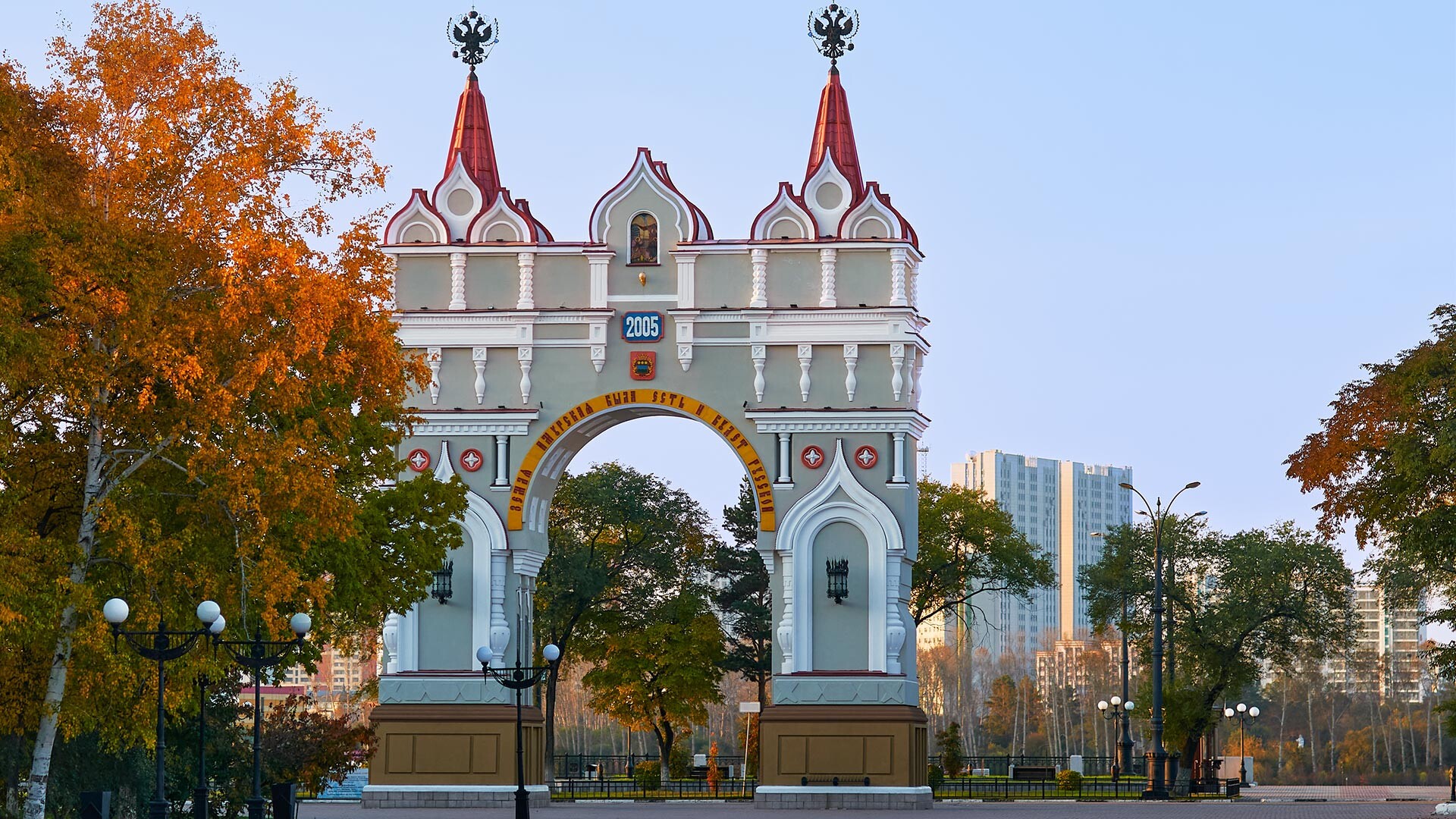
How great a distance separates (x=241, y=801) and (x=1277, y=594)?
38216mm

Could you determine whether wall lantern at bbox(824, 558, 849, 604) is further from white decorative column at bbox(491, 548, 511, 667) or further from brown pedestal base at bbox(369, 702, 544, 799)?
white decorative column at bbox(491, 548, 511, 667)

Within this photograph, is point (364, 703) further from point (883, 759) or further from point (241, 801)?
point (241, 801)

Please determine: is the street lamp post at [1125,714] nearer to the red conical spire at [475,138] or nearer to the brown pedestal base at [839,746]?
the brown pedestal base at [839,746]

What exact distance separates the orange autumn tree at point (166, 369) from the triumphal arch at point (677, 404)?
13935mm

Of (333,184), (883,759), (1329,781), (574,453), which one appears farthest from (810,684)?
(1329,781)

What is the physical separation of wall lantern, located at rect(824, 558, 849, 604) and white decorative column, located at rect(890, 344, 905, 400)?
3.59 m

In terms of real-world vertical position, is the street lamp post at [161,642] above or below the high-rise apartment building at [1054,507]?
below

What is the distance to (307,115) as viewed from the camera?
25703 millimetres

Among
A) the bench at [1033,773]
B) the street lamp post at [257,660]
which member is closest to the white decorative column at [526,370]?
the street lamp post at [257,660]

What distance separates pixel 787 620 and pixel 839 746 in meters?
2.74

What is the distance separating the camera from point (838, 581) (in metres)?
39.0

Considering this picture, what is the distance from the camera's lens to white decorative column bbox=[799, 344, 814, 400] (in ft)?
130

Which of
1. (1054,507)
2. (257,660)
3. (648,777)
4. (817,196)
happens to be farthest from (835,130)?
(1054,507)

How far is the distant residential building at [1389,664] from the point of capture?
99.7 m
